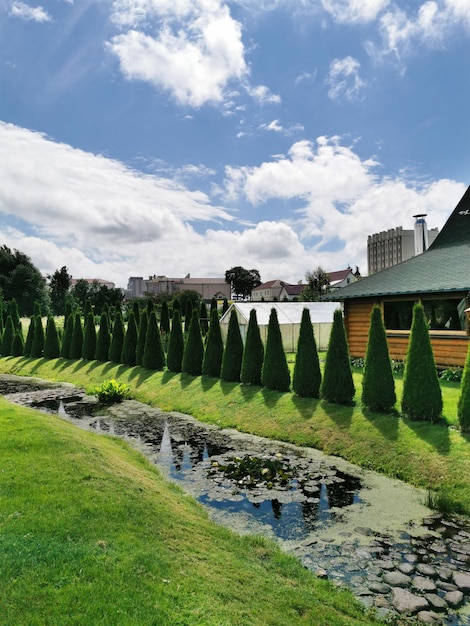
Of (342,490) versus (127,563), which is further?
(342,490)

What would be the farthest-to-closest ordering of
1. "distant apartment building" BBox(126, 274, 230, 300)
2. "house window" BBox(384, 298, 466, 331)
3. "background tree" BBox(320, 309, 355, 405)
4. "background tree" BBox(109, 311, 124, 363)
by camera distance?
"distant apartment building" BBox(126, 274, 230, 300)
"background tree" BBox(109, 311, 124, 363)
"house window" BBox(384, 298, 466, 331)
"background tree" BBox(320, 309, 355, 405)

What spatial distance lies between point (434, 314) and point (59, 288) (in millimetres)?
65893

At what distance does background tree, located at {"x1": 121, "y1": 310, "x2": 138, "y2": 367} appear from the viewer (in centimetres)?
2164

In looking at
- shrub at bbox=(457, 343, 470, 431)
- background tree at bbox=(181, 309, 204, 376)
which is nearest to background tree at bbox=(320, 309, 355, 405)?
shrub at bbox=(457, 343, 470, 431)

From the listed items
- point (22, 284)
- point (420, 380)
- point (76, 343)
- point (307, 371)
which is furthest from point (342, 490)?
point (22, 284)

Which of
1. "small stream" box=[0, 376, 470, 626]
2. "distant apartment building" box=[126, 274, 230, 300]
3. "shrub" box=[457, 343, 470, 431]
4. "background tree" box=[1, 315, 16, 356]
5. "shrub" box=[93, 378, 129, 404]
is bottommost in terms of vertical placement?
"small stream" box=[0, 376, 470, 626]

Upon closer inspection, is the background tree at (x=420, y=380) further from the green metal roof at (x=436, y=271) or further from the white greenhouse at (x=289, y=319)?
the white greenhouse at (x=289, y=319)

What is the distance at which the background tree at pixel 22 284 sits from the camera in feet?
183

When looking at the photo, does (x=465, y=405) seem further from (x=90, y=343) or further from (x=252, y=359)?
(x=90, y=343)

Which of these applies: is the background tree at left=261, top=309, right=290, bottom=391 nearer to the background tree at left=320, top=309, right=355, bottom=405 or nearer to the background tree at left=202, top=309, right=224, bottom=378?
the background tree at left=320, top=309, right=355, bottom=405

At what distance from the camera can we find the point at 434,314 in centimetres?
1523

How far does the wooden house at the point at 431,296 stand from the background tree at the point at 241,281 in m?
96.7

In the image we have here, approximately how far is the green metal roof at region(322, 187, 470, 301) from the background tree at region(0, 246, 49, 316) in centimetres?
4810

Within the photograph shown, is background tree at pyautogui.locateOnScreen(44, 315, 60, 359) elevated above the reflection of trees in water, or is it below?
above
